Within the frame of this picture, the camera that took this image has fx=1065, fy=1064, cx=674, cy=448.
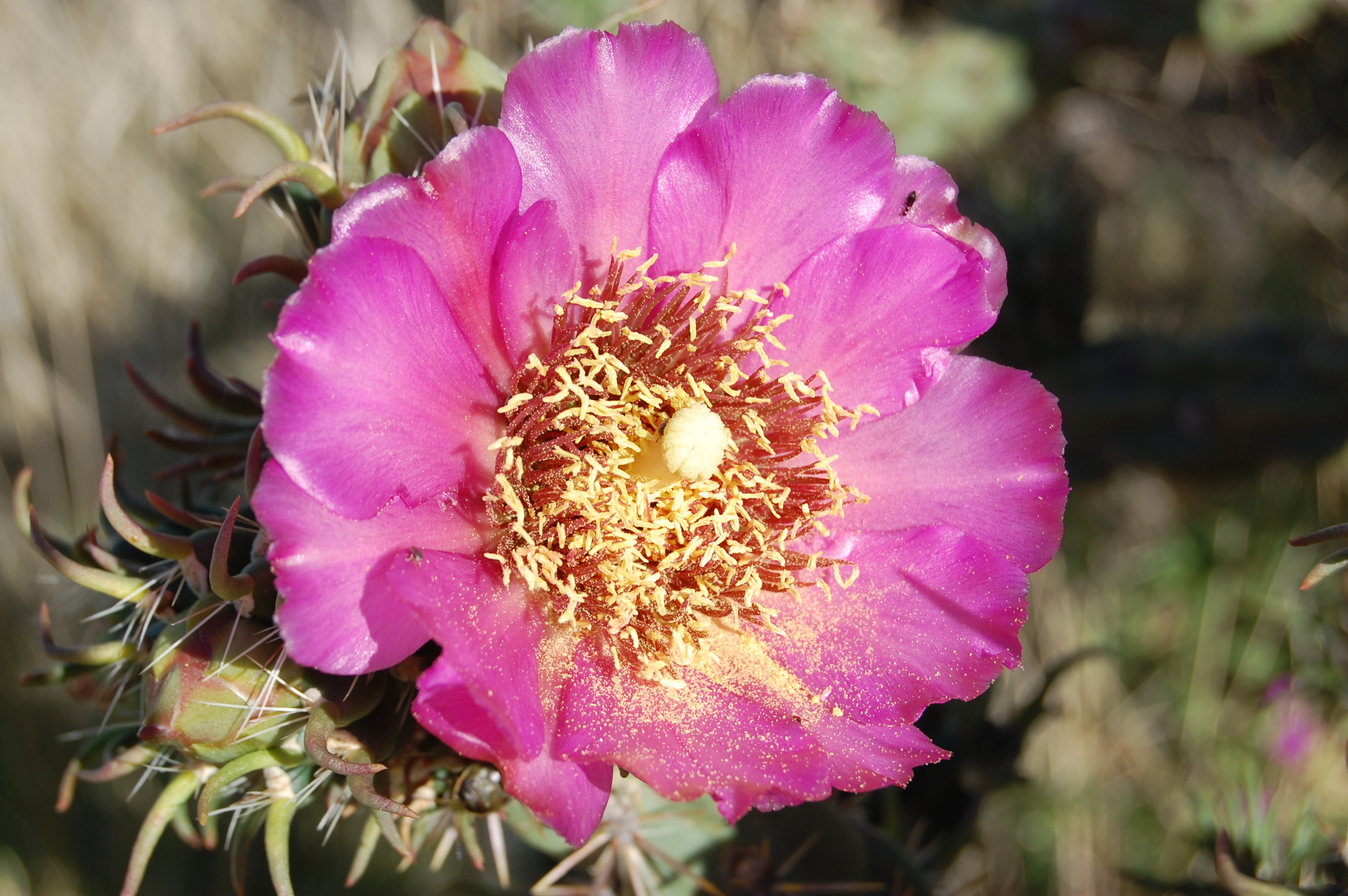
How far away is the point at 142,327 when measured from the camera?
2729 millimetres

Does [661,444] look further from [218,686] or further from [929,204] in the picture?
[218,686]

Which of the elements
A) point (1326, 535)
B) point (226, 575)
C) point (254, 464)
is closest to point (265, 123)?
point (254, 464)

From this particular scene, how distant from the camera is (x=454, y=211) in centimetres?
104

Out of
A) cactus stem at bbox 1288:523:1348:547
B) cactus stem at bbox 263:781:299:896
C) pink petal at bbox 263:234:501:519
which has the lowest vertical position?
cactus stem at bbox 263:781:299:896

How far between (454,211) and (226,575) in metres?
0.41

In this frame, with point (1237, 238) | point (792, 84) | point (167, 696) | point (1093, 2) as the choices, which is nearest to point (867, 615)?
point (792, 84)

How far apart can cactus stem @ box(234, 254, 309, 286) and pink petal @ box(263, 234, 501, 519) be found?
0.20 m

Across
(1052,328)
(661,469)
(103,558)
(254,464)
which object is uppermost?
(254,464)

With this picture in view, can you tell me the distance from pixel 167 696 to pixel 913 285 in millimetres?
899

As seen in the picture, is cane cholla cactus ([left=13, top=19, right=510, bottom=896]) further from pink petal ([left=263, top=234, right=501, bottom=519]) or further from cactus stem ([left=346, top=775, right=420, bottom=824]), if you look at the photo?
pink petal ([left=263, top=234, right=501, bottom=519])

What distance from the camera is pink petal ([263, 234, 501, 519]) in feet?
3.10

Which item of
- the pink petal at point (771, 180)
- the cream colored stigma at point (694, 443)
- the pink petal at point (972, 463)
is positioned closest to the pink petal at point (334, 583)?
the cream colored stigma at point (694, 443)

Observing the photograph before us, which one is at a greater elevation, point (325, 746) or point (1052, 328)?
point (325, 746)

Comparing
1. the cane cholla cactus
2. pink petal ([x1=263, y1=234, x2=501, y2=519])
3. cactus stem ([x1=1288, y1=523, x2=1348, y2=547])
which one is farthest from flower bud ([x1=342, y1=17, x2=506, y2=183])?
cactus stem ([x1=1288, y1=523, x2=1348, y2=547])
